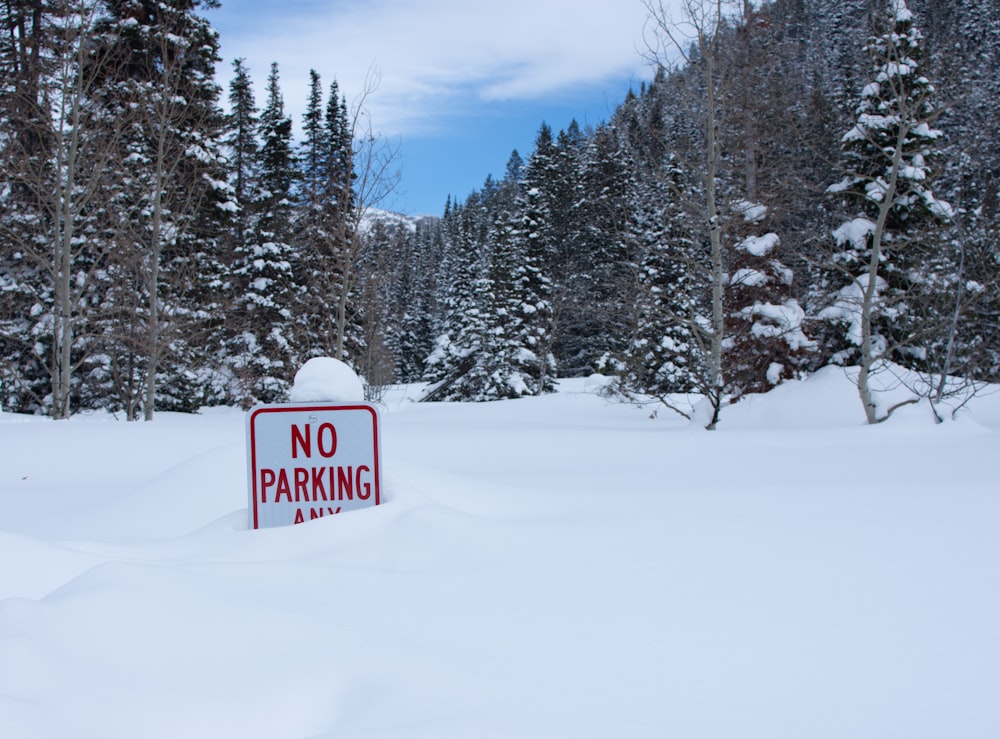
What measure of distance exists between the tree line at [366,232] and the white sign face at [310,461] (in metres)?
9.22

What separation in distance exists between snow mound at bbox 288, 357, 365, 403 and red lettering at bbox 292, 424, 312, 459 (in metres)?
0.18

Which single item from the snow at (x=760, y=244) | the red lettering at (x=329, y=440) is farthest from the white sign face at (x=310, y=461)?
the snow at (x=760, y=244)

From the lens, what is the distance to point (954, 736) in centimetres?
175

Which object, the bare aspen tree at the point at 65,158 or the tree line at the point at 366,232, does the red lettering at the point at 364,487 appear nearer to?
the tree line at the point at 366,232

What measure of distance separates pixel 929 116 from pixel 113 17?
2146 centimetres

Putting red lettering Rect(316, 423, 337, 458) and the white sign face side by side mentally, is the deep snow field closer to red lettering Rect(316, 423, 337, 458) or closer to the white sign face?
the white sign face

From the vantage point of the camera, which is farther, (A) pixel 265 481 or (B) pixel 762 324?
(B) pixel 762 324

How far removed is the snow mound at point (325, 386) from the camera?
3.98 meters

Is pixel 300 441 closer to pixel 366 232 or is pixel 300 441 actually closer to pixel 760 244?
pixel 366 232

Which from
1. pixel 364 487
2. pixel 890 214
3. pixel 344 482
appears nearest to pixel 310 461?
pixel 344 482

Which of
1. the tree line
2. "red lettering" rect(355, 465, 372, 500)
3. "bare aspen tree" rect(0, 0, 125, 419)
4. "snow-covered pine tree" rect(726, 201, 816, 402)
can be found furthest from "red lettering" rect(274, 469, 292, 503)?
"snow-covered pine tree" rect(726, 201, 816, 402)

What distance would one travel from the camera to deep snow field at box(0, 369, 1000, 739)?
6.00ft

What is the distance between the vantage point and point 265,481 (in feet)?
12.7

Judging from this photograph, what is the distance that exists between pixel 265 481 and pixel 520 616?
193cm
